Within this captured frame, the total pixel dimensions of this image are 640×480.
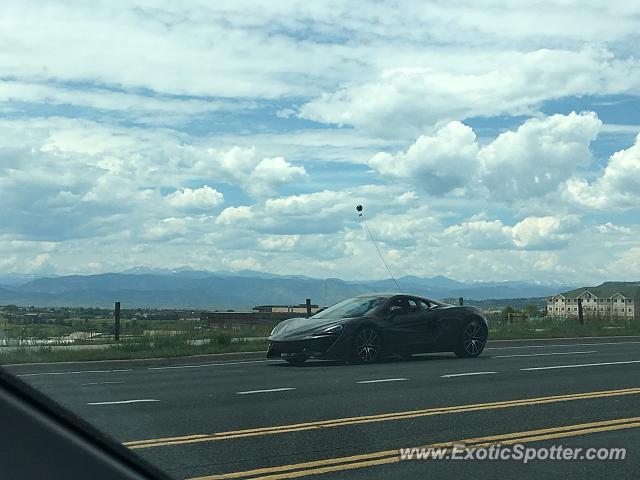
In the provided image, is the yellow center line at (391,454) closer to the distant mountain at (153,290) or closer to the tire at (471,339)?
the distant mountain at (153,290)

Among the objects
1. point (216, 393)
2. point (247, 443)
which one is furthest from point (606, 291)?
point (247, 443)

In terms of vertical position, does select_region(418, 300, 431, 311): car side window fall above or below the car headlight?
above

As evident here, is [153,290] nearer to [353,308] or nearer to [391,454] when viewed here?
[353,308]

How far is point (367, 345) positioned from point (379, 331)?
0.34m

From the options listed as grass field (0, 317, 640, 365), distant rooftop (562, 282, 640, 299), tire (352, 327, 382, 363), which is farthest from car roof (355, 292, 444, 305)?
distant rooftop (562, 282, 640, 299)

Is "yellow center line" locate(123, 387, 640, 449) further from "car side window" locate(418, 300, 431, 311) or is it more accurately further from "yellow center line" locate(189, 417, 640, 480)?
"car side window" locate(418, 300, 431, 311)

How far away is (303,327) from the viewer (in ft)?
49.6

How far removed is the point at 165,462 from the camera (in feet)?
19.8

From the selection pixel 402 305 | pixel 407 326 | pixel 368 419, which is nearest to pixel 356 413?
pixel 368 419

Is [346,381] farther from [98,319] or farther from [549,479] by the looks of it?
[549,479]

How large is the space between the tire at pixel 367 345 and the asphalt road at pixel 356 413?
40cm

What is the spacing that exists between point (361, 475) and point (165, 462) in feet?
4.77

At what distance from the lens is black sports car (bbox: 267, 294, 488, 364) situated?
14.9m

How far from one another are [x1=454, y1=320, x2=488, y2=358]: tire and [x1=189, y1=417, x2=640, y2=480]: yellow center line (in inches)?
292
